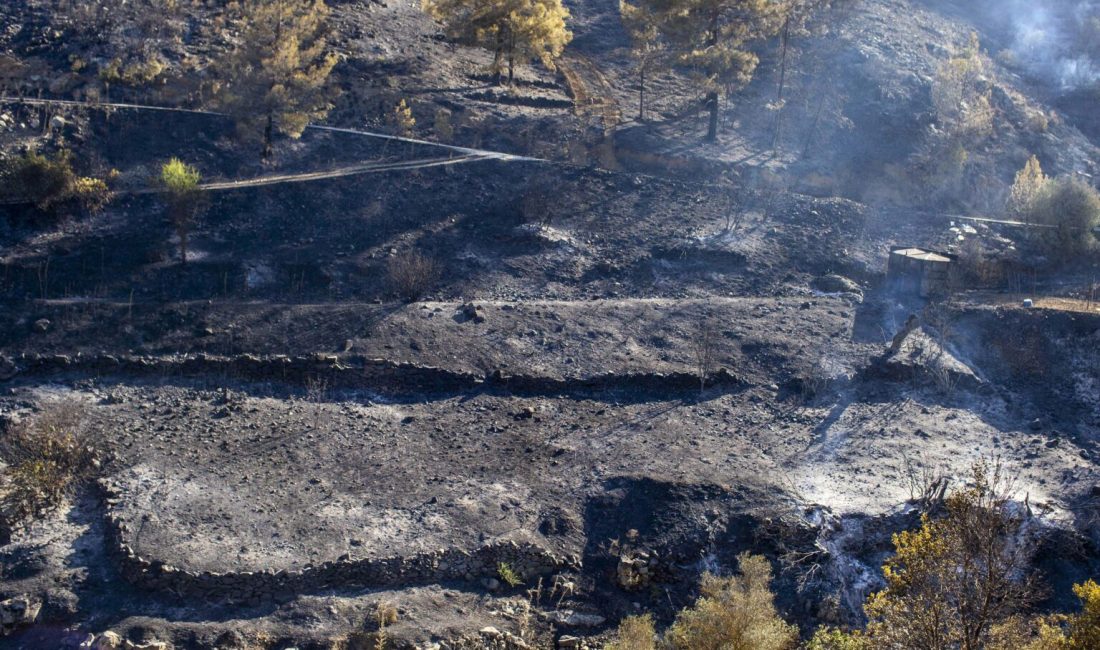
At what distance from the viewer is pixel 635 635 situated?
17.2 metres

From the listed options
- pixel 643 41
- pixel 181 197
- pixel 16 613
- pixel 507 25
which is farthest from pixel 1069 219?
pixel 16 613

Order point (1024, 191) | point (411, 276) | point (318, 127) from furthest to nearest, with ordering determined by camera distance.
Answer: point (1024, 191) < point (318, 127) < point (411, 276)

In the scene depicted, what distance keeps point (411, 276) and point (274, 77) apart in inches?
315

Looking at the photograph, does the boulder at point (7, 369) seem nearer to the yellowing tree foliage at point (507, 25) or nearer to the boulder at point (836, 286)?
the yellowing tree foliage at point (507, 25)

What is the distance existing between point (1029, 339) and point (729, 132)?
13932 millimetres

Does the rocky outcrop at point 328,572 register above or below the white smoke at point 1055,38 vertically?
below

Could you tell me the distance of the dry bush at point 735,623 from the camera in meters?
16.1

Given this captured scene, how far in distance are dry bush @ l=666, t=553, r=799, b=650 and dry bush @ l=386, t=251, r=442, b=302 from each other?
39.8 feet

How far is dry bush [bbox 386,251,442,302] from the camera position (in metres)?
26.6

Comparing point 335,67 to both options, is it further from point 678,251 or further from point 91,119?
point 678,251

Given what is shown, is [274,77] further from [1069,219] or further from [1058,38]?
[1058,38]

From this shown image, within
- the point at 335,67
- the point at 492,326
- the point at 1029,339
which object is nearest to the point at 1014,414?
the point at 1029,339

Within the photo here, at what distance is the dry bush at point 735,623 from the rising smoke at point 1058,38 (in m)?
35.6

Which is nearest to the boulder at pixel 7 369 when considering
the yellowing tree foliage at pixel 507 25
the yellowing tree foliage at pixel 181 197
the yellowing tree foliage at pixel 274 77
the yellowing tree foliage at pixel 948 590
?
the yellowing tree foliage at pixel 181 197
